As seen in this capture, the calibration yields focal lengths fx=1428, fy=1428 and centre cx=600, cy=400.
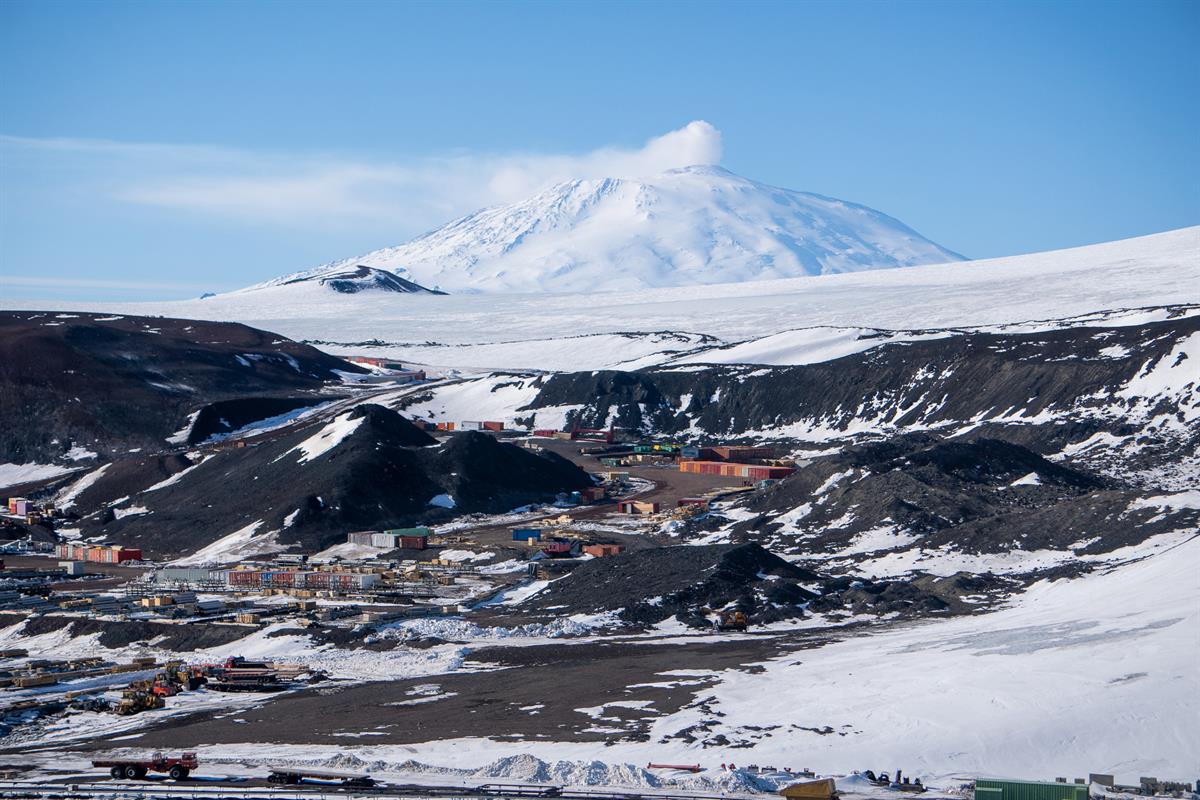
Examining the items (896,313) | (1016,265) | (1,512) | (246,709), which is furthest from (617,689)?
(1016,265)

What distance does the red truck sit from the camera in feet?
104

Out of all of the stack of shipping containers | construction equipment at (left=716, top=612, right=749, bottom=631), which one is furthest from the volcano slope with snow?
the stack of shipping containers

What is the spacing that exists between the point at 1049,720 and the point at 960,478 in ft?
115

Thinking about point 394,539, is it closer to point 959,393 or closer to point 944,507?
point 944,507

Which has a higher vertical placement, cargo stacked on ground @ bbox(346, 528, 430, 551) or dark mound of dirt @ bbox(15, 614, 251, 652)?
cargo stacked on ground @ bbox(346, 528, 430, 551)

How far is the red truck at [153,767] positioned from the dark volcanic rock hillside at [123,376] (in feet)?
243

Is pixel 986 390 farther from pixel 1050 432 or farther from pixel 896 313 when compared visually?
pixel 896 313

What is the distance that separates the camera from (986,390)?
9400 centimetres

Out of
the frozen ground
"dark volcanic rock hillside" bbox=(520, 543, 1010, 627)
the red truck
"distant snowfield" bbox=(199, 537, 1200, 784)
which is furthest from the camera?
"dark volcanic rock hillside" bbox=(520, 543, 1010, 627)

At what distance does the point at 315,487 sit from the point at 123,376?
49.2 metres

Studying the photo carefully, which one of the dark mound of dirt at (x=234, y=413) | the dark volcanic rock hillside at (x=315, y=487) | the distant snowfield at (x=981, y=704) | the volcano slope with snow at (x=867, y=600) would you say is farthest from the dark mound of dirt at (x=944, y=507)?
the dark mound of dirt at (x=234, y=413)

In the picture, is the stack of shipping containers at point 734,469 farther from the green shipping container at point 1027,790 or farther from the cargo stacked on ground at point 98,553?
the green shipping container at point 1027,790

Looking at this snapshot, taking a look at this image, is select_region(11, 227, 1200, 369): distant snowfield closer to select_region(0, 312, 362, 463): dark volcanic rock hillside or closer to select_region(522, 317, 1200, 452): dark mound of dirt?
select_region(522, 317, 1200, 452): dark mound of dirt

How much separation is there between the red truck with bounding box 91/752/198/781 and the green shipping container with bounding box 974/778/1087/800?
17126mm
